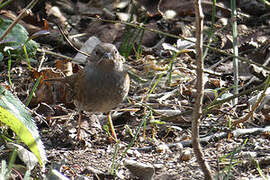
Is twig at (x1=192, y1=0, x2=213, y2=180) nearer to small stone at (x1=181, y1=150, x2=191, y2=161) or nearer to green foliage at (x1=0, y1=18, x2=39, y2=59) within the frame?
small stone at (x1=181, y1=150, x2=191, y2=161)

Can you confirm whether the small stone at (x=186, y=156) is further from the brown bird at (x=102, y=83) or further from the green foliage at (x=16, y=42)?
the green foliage at (x=16, y=42)

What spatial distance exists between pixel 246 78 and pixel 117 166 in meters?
2.40

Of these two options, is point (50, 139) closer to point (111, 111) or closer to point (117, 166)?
point (111, 111)

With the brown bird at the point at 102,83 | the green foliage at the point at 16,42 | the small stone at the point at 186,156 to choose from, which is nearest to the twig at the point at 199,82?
the small stone at the point at 186,156

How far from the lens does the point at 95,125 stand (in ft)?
15.7

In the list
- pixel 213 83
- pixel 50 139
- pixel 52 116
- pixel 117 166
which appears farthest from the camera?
pixel 213 83

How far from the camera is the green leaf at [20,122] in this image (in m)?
3.16

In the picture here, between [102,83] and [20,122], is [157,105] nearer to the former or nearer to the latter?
[102,83]

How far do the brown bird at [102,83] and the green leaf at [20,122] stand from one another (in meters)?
1.11

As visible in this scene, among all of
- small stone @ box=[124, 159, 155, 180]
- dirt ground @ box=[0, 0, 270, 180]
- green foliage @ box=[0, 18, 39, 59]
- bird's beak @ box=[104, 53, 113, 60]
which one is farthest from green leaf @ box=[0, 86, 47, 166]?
green foliage @ box=[0, 18, 39, 59]

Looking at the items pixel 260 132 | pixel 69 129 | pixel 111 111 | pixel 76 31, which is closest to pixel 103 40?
pixel 76 31

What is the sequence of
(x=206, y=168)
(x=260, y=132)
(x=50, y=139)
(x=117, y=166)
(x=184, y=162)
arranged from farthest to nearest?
(x=50, y=139) < (x=260, y=132) < (x=184, y=162) < (x=117, y=166) < (x=206, y=168)

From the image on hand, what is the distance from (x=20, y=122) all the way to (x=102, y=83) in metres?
1.44

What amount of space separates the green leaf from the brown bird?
1105 mm
